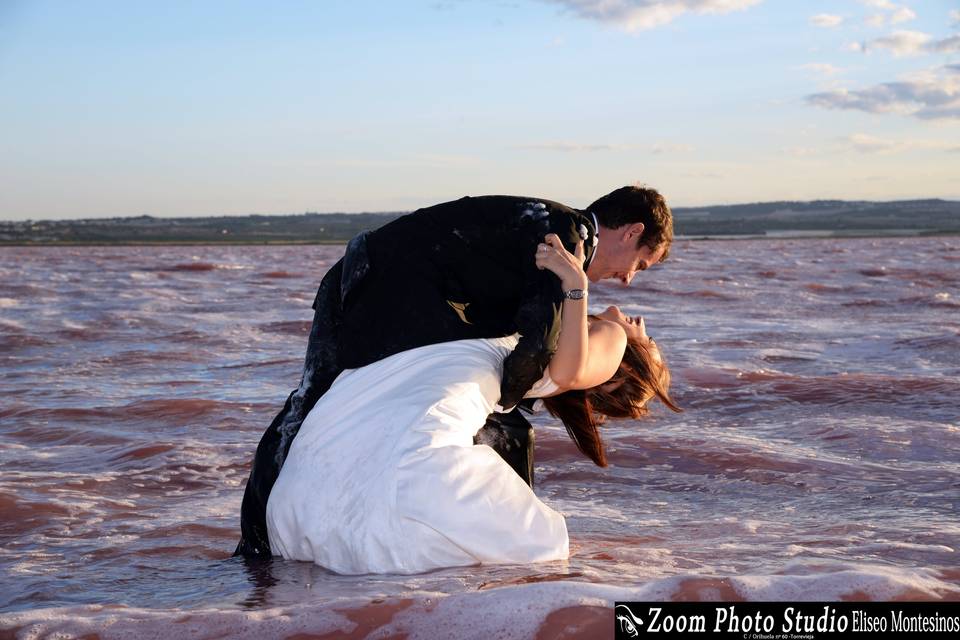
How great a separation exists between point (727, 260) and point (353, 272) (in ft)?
106

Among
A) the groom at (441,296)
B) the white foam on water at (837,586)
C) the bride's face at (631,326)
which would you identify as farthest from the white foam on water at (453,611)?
the bride's face at (631,326)

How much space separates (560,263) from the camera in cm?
421

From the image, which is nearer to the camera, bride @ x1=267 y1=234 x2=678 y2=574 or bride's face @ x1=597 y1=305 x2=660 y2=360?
bride @ x1=267 y1=234 x2=678 y2=574

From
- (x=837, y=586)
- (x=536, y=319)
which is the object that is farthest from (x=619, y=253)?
(x=837, y=586)

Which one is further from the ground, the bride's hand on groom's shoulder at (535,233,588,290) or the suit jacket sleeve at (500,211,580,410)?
the bride's hand on groom's shoulder at (535,233,588,290)

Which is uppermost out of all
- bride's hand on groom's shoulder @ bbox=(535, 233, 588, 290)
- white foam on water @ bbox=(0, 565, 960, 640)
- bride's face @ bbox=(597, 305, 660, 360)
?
bride's hand on groom's shoulder @ bbox=(535, 233, 588, 290)

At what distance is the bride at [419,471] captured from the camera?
3904 mm

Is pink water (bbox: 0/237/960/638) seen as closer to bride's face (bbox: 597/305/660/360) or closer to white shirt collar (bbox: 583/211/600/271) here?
bride's face (bbox: 597/305/660/360)

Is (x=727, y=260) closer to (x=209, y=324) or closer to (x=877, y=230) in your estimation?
(x=209, y=324)

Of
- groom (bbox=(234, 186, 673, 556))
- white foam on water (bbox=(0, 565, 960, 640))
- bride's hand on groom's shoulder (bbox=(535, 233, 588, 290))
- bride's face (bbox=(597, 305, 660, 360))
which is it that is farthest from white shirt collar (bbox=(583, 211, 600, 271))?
white foam on water (bbox=(0, 565, 960, 640))

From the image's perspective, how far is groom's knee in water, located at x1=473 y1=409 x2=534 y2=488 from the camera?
4.52 metres

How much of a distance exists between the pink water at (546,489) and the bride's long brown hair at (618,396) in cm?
47

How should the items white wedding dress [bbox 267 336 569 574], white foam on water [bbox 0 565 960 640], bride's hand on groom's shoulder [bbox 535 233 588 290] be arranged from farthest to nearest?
bride's hand on groom's shoulder [bbox 535 233 588 290], white wedding dress [bbox 267 336 569 574], white foam on water [bbox 0 565 960 640]

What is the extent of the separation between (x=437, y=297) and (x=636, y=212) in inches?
33.3
